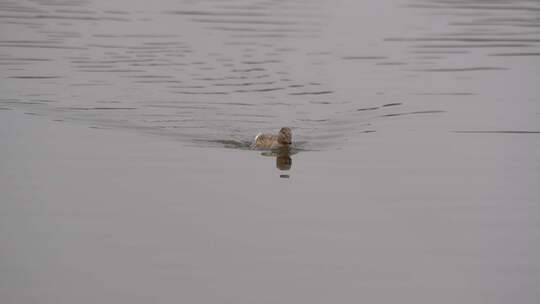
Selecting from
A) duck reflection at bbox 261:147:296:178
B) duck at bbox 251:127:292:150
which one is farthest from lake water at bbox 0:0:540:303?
duck at bbox 251:127:292:150

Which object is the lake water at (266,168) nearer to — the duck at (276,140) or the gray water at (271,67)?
the gray water at (271,67)

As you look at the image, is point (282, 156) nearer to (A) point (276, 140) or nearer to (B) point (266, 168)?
(A) point (276, 140)

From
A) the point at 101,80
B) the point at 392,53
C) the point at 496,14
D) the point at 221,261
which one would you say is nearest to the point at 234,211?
the point at 221,261

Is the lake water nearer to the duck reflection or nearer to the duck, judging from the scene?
the duck reflection

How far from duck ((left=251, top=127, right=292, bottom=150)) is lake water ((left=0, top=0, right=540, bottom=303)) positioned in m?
0.32

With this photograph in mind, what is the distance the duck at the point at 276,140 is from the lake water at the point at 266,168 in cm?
32

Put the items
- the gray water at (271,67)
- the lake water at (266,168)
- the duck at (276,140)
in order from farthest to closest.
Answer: the gray water at (271,67) → the duck at (276,140) → the lake water at (266,168)

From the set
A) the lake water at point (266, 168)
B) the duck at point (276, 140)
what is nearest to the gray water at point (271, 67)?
the lake water at point (266, 168)

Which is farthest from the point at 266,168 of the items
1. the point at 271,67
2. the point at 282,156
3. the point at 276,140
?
the point at 271,67

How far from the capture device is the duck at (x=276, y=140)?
59.3 feet

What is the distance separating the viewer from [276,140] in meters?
18.1

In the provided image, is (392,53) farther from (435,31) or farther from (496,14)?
(496,14)

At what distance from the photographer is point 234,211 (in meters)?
14.3

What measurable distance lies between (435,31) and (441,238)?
70.4ft
